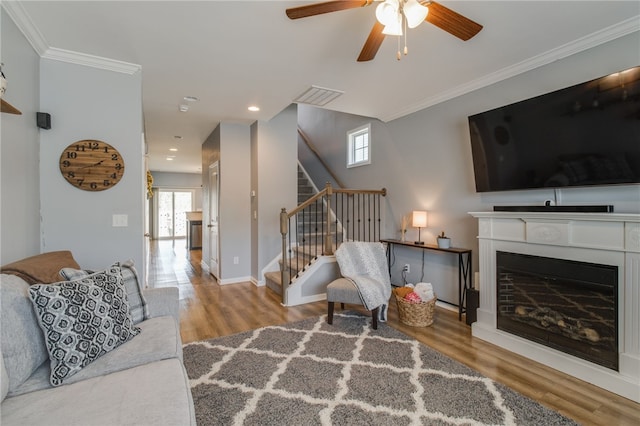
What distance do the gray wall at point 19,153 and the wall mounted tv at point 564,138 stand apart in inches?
149

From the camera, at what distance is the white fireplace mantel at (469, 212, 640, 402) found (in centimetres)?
196

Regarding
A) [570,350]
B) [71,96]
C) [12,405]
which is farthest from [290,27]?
[570,350]

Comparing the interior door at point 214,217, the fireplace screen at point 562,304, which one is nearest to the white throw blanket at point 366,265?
the fireplace screen at point 562,304

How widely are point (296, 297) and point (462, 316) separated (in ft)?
6.34

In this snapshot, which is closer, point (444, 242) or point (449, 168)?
point (444, 242)

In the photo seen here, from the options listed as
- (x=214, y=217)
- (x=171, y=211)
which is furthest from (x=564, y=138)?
(x=171, y=211)

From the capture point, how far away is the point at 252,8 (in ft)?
6.47

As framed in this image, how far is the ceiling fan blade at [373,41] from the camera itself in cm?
179

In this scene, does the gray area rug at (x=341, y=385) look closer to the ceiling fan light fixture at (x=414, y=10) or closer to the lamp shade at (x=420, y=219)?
the lamp shade at (x=420, y=219)

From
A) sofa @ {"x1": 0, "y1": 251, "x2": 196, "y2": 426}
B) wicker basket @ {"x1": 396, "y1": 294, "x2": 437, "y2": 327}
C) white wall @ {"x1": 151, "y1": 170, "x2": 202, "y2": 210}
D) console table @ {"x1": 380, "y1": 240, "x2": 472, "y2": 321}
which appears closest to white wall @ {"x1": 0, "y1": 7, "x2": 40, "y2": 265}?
sofa @ {"x1": 0, "y1": 251, "x2": 196, "y2": 426}

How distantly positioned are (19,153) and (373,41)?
256 centimetres

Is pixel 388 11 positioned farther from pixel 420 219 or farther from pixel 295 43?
pixel 420 219

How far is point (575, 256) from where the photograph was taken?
2.27 metres

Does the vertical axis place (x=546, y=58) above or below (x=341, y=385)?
above
